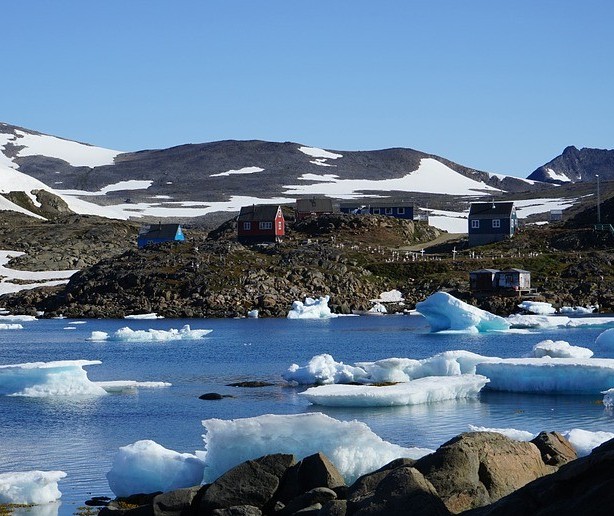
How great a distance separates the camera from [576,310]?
8069 cm

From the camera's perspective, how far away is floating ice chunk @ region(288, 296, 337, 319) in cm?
8350

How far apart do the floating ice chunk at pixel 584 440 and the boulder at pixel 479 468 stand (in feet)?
9.80

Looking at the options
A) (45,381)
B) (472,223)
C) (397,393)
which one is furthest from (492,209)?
(397,393)

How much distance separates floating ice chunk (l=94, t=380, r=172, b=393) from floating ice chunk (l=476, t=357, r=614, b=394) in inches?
472

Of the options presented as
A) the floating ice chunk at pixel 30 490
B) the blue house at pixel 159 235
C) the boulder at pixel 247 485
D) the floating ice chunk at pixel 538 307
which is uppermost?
the blue house at pixel 159 235

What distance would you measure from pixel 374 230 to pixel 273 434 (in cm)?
9843

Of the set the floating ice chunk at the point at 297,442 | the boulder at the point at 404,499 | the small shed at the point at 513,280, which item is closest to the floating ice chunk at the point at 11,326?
the small shed at the point at 513,280

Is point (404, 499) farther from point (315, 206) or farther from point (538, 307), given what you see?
point (315, 206)

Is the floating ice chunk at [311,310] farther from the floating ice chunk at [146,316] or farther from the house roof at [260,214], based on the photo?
the house roof at [260,214]

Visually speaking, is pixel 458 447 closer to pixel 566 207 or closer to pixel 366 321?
pixel 366 321

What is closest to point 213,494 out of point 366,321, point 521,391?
point 521,391

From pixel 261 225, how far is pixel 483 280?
106 ft

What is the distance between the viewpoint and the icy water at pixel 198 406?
2602 centimetres

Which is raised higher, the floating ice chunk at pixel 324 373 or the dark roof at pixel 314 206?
the dark roof at pixel 314 206
